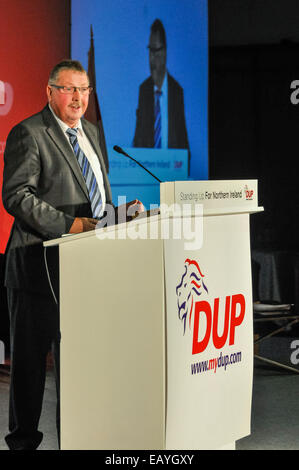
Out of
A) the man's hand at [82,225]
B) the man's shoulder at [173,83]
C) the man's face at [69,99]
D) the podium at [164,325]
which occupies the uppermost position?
the man's shoulder at [173,83]

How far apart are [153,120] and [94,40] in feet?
2.65

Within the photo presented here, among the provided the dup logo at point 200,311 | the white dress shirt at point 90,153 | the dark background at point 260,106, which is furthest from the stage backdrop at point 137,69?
Result: the dup logo at point 200,311

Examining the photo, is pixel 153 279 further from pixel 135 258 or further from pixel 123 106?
pixel 123 106

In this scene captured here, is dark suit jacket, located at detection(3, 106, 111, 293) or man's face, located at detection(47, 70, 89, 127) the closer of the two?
dark suit jacket, located at detection(3, 106, 111, 293)

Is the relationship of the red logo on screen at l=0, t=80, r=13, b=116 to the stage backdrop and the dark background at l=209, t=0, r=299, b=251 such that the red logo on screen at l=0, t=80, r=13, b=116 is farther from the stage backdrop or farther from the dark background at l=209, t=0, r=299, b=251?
the dark background at l=209, t=0, r=299, b=251

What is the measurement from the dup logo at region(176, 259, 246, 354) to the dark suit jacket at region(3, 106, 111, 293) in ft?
2.65

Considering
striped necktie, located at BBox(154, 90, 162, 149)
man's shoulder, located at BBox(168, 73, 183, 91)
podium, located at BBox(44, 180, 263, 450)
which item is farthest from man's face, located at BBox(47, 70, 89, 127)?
man's shoulder, located at BBox(168, 73, 183, 91)

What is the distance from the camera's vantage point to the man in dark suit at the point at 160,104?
5637mm

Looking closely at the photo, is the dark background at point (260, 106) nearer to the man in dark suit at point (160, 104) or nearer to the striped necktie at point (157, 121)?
the man in dark suit at point (160, 104)

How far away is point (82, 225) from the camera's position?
285cm

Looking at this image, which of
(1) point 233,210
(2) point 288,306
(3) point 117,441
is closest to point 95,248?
(1) point 233,210

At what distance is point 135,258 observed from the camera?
2270 millimetres

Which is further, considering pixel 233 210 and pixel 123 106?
pixel 123 106

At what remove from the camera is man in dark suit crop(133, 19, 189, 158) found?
564cm
